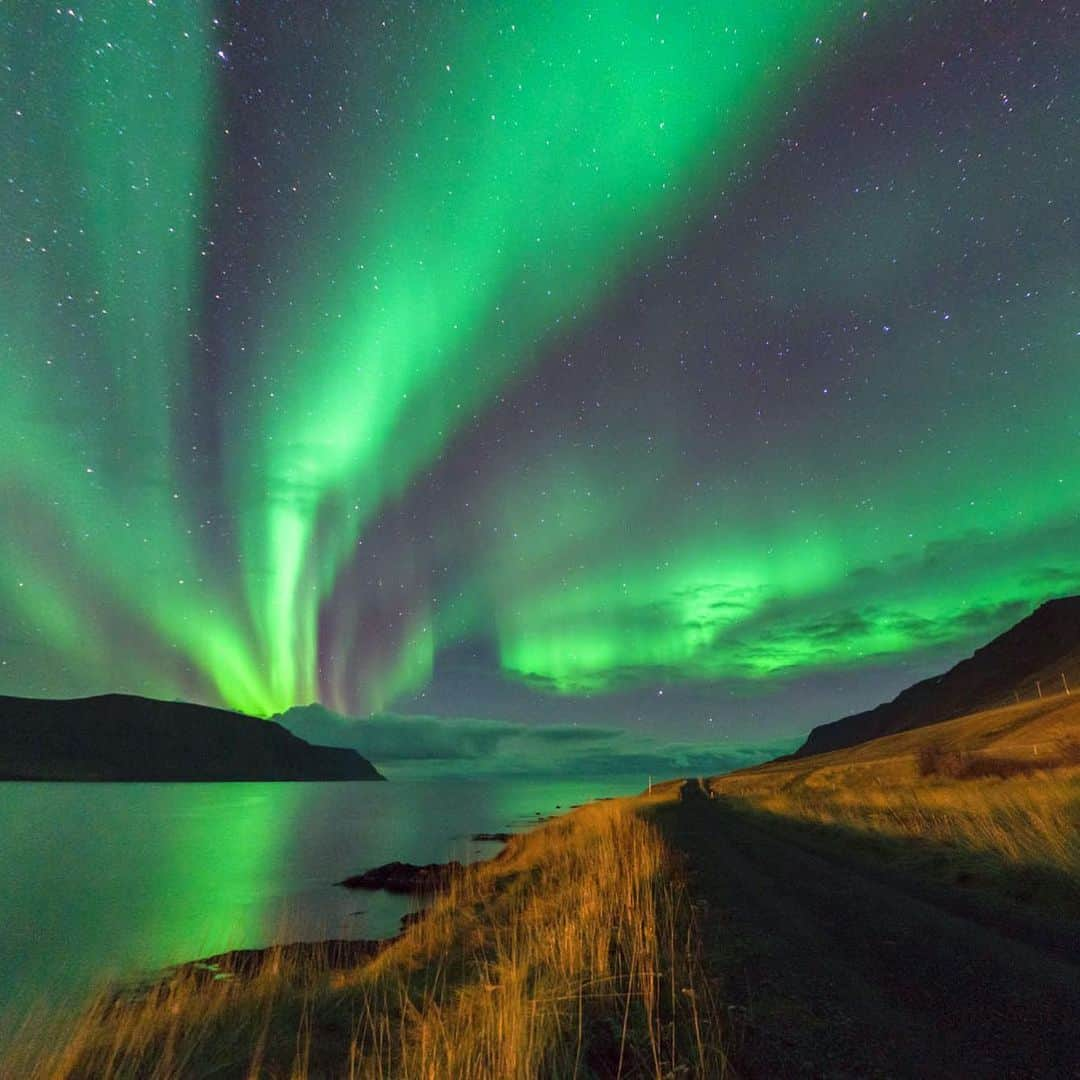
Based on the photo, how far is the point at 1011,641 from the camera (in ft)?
609

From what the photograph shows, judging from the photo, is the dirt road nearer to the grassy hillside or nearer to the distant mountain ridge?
the grassy hillside

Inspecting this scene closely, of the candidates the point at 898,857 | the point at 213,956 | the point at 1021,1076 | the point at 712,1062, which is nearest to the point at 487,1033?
the point at 712,1062

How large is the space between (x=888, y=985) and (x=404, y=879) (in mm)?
36054

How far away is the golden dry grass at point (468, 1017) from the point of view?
5047 millimetres

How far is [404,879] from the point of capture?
36.6 metres

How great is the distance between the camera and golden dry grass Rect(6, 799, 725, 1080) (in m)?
5.05

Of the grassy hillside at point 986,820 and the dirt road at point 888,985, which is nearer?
the dirt road at point 888,985

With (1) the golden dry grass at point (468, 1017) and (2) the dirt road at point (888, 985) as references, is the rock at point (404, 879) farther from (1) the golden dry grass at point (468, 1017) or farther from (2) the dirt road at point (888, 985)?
(2) the dirt road at point (888, 985)

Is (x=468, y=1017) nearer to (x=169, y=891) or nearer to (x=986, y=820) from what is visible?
(x=986, y=820)

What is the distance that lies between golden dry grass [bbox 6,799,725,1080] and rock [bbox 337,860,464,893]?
23250mm

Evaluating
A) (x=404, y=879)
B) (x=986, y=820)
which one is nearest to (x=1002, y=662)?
(x=404, y=879)

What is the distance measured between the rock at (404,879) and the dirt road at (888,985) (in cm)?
2602

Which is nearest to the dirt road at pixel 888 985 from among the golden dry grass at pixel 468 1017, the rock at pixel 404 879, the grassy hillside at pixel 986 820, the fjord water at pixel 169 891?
the golden dry grass at pixel 468 1017

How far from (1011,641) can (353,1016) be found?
231 metres
